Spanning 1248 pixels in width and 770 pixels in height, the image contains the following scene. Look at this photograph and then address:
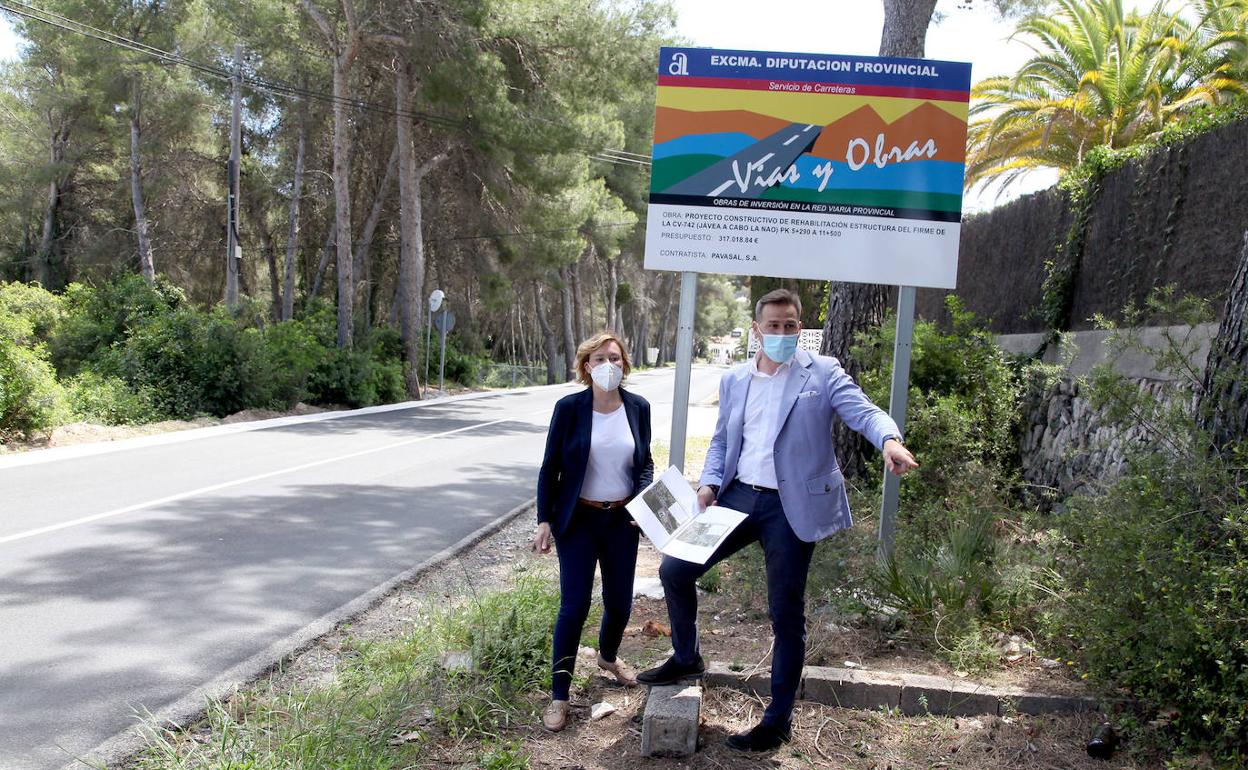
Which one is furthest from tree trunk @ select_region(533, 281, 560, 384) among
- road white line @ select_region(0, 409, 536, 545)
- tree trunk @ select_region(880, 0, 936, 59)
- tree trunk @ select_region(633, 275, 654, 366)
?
tree trunk @ select_region(880, 0, 936, 59)

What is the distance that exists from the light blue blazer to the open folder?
25 cm

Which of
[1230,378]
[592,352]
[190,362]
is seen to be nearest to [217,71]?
[190,362]

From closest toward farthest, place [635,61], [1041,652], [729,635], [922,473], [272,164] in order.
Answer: [1041,652] < [729,635] < [922,473] < [635,61] < [272,164]

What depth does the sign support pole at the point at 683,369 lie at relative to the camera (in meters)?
6.03

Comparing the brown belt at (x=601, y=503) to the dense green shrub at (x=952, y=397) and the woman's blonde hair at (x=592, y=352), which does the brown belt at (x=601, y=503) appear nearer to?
the woman's blonde hair at (x=592, y=352)

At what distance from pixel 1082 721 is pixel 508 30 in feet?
75.8

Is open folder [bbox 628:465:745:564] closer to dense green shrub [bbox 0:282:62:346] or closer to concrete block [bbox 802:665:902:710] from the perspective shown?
concrete block [bbox 802:665:902:710]

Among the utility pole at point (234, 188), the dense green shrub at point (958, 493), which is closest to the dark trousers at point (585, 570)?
the dense green shrub at point (958, 493)

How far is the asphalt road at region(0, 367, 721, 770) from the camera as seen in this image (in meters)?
4.69

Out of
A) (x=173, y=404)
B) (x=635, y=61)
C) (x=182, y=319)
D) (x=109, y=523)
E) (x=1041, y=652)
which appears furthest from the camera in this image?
(x=635, y=61)

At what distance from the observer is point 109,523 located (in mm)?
8484

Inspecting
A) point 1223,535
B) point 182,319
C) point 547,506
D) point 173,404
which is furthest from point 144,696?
point 182,319

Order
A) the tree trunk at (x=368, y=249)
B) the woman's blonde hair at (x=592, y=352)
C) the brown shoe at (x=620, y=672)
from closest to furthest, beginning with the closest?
the woman's blonde hair at (x=592, y=352), the brown shoe at (x=620, y=672), the tree trunk at (x=368, y=249)

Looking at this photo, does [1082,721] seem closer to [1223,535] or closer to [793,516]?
[1223,535]
